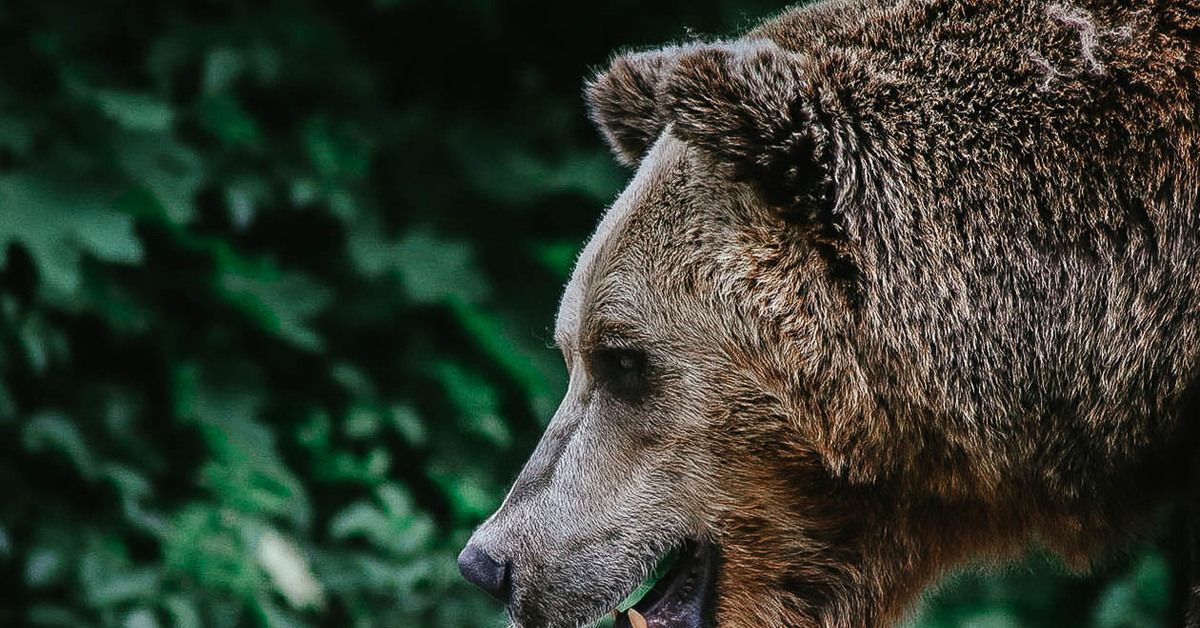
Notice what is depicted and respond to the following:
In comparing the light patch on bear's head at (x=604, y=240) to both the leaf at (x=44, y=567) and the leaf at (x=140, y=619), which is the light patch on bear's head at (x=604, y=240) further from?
the leaf at (x=44, y=567)

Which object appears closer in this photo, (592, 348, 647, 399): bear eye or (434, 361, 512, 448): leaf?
(592, 348, 647, 399): bear eye

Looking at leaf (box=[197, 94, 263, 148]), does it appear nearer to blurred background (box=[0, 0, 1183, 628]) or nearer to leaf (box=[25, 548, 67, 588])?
blurred background (box=[0, 0, 1183, 628])

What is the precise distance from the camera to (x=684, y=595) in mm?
2383

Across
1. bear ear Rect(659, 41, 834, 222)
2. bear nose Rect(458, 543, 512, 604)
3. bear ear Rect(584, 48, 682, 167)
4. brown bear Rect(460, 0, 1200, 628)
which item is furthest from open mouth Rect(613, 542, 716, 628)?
bear ear Rect(584, 48, 682, 167)

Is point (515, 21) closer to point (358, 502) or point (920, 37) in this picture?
point (358, 502)

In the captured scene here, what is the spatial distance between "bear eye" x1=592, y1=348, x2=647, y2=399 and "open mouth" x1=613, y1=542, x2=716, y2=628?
28 cm

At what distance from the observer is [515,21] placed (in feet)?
15.1

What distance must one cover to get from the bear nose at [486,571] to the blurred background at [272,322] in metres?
1.73

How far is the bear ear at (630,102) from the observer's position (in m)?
2.37

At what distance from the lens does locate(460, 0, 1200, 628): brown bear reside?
1.99 meters

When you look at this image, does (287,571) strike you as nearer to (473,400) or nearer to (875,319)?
(473,400)

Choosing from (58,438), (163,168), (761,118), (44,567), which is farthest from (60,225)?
(761,118)

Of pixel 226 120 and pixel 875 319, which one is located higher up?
pixel 226 120

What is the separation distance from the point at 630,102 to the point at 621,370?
49 cm
